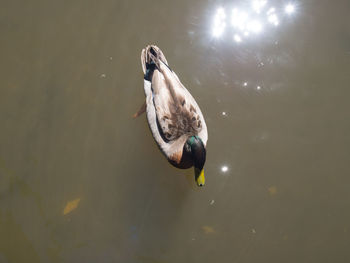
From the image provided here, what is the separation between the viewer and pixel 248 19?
4.81 metres

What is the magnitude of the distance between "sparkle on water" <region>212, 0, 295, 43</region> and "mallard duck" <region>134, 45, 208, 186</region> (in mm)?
1172

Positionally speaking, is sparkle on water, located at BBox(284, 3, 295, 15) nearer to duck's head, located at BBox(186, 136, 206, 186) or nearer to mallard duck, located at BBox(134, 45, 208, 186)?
mallard duck, located at BBox(134, 45, 208, 186)

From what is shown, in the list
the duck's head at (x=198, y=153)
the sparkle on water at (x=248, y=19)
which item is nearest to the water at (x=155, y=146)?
the sparkle on water at (x=248, y=19)

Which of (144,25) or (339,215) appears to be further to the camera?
(144,25)

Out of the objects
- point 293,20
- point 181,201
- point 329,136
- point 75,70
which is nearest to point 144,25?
point 75,70

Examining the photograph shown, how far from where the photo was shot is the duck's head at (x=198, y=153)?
3693 mm

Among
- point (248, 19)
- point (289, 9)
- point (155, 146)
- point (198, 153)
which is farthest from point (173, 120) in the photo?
point (289, 9)

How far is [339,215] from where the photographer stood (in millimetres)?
4391

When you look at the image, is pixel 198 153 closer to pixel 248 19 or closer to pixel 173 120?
pixel 173 120

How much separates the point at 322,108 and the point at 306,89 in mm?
315

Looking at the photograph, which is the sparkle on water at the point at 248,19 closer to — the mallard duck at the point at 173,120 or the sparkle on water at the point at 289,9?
the sparkle on water at the point at 289,9

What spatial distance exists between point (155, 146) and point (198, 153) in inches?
39.3

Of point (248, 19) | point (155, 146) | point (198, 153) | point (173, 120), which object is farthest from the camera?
point (248, 19)

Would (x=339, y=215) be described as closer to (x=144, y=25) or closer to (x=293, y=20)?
(x=293, y=20)
